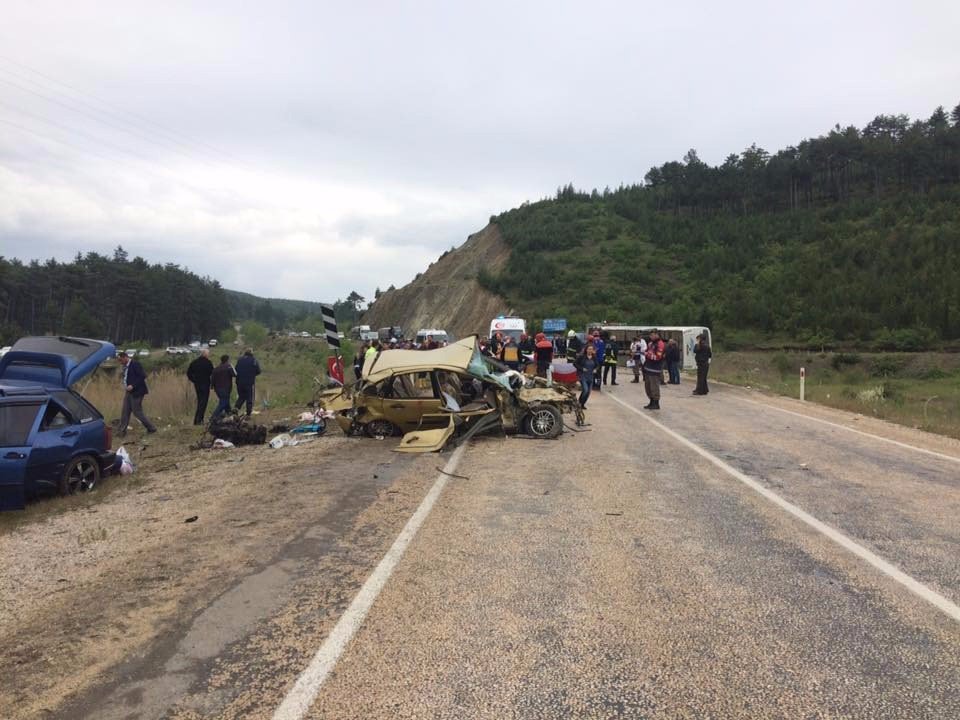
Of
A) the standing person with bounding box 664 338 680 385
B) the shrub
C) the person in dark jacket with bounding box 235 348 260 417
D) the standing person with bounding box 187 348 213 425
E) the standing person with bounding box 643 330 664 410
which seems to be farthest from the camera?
the shrub

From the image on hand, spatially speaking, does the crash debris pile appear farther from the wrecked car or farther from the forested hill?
the forested hill

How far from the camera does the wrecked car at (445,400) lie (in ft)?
35.4

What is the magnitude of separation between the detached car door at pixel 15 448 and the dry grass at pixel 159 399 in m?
8.47

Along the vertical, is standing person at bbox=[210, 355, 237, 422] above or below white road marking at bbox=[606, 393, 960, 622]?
above

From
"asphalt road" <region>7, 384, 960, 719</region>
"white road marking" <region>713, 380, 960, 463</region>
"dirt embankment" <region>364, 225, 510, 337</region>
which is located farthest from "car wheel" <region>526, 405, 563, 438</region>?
"dirt embankment" <region>364, 225, 510, 337</region>

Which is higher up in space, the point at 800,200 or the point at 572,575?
the point at 800,200

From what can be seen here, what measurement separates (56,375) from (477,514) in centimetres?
657

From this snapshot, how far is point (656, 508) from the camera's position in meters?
6.60

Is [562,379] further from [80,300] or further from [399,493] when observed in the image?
[80,300]

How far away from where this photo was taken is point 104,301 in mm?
96188

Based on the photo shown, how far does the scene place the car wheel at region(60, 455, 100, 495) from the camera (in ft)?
26.5

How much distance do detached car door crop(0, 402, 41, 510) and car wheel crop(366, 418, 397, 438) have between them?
4971 mm

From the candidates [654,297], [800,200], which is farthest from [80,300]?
[800,200]

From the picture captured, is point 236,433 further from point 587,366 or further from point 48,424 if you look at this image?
point 587,366
